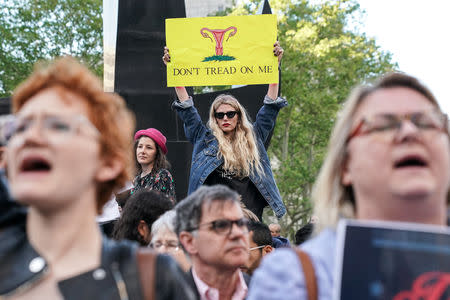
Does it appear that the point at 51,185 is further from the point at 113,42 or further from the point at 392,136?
the point at 113,42

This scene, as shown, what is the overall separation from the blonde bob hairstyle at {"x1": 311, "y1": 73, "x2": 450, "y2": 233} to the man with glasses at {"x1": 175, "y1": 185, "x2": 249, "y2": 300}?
1.35 m

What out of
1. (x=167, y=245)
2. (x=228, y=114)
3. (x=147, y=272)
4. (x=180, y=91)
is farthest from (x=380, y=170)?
(x=180, y=91)

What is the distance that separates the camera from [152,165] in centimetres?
589

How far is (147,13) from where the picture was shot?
8781 millimetres

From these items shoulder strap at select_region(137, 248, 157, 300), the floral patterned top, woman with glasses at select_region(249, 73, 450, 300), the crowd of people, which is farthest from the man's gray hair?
the floral patterned top

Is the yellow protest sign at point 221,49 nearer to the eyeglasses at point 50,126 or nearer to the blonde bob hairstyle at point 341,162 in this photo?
the blonde bob hairstyle at point 341,162

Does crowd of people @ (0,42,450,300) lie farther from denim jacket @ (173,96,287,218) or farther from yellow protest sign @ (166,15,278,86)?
yellow protest sign @ (166,15,278,86)

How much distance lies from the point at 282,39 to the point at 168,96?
15.1 meters

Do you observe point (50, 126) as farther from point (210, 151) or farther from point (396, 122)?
point (210, 151)

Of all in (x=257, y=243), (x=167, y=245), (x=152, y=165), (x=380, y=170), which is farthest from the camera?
(x=152, y=165)

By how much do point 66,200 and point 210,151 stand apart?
382 cm

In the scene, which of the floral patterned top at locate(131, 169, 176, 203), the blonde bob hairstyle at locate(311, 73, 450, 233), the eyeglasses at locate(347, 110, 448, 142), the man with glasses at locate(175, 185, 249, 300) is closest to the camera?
the eyeglasses at locate(347, 110, 448, 142)

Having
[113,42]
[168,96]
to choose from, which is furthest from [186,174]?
[113,42]

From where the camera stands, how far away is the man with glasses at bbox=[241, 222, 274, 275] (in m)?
5.29
